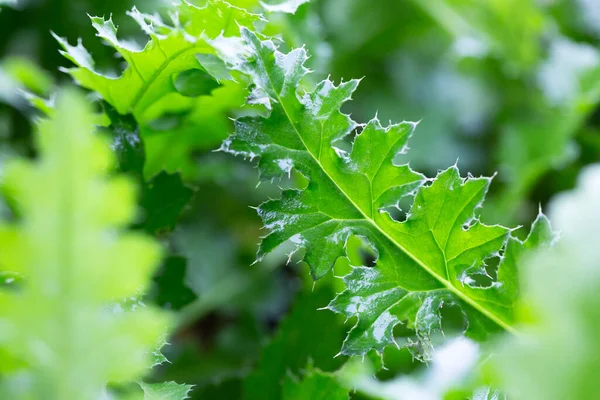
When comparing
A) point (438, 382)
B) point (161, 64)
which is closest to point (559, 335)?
point (438, 382)

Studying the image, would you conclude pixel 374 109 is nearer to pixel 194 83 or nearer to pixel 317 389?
pixel 194 83

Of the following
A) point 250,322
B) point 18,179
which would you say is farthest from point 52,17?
point 18,179

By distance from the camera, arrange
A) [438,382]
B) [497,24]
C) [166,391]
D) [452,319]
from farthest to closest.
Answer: [497,24], [452,319], [166,391], [438,382]

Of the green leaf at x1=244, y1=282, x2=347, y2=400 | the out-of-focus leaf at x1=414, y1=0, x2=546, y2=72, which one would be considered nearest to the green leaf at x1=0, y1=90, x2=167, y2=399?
the green leaf at x1=244, y1=282, x2=347, y2=400

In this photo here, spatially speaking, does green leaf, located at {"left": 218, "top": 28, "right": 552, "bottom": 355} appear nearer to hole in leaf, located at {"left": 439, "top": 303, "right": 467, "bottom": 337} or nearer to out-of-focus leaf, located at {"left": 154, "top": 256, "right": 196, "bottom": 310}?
out-of-focus leaf, located at {"left": 154, "top": 256, "right": 196, "bottom": 310}

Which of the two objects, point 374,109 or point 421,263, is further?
point 374,109

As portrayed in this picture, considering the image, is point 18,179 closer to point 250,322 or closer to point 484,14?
point 250,322
